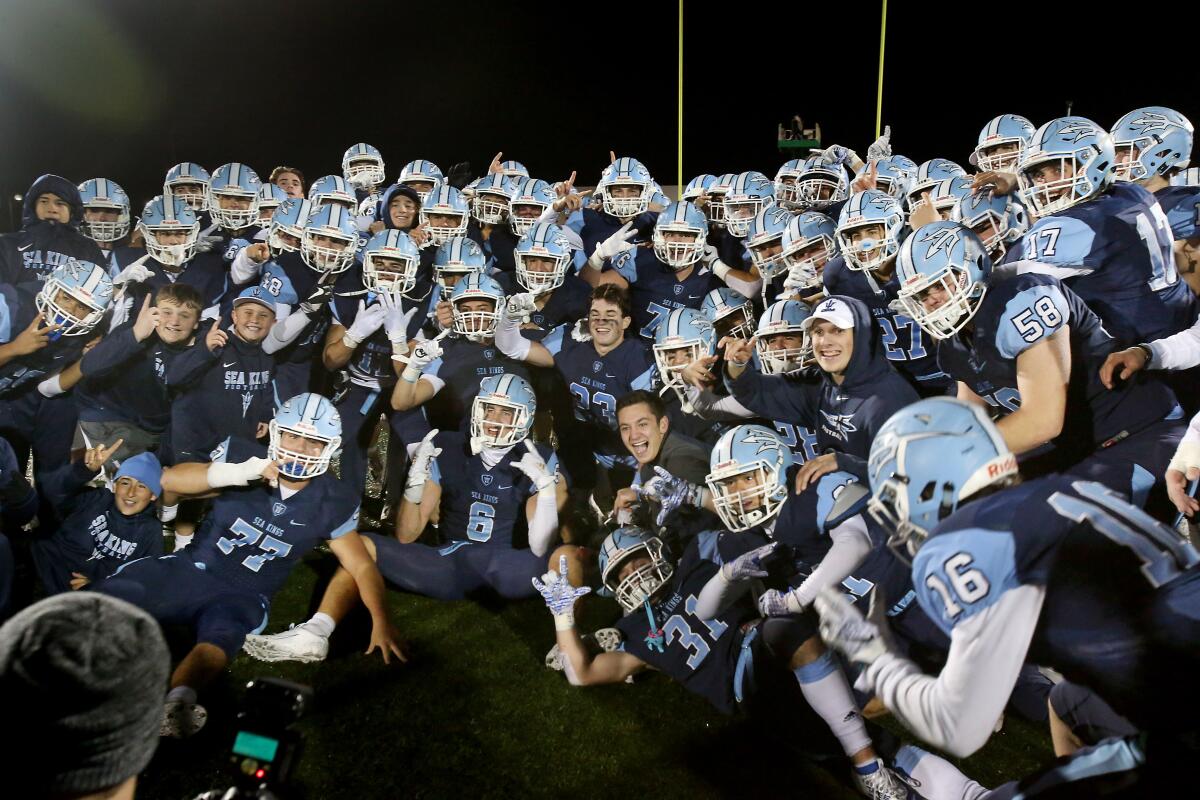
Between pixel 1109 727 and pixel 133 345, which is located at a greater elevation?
pixel 133 345

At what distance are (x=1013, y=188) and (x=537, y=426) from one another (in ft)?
11.0

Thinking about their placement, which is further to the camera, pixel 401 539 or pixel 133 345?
pixel 133 345

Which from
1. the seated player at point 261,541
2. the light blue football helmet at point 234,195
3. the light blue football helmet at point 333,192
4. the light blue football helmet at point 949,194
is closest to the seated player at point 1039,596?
the light blue football helmet at point 949,194

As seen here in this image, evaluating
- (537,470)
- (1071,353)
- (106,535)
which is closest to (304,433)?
(537,470)

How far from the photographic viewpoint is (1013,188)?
455cm

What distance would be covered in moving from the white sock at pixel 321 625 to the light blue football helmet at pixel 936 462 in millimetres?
3153

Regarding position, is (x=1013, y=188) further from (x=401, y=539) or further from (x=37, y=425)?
(x=37, y=425)

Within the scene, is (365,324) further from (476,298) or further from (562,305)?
(562,305)

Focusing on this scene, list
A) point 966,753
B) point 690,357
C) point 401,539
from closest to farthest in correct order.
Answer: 1. point 966,753
2. point 690,357
3. point 401,539

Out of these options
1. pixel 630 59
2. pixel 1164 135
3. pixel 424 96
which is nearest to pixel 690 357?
pixel 1164 135

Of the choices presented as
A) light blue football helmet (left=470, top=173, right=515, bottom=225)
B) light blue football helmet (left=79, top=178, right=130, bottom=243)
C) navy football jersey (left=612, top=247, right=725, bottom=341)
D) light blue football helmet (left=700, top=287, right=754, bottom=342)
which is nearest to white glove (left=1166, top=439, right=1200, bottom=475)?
light blue football helmet (left=700, top=287, right=754, bottom=342)

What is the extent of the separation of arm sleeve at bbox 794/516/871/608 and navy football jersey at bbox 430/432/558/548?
203 centimetres

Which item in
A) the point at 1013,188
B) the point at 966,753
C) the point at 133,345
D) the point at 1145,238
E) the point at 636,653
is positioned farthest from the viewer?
the point at 133,345

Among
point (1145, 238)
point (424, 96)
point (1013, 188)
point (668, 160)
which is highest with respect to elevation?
point (424, 96)
